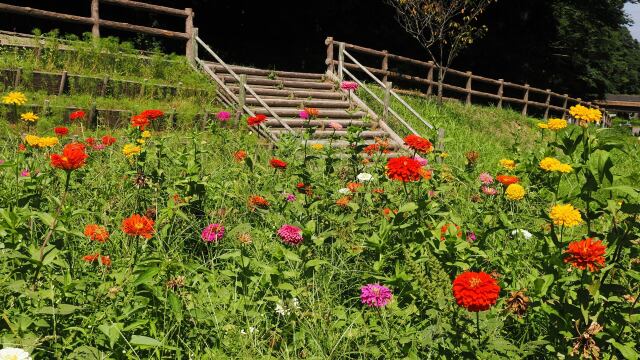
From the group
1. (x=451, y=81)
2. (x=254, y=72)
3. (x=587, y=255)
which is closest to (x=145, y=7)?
(x=254, y=72)

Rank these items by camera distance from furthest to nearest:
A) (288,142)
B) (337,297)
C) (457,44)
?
(457,44) < (288,142) < (337,297)

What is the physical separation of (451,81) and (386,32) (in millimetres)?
4323

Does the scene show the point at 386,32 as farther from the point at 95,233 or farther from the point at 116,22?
the point at 95,233

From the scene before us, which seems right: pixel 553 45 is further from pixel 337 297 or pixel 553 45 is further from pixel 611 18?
pixel 337 297

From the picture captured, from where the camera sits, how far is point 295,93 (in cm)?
1201

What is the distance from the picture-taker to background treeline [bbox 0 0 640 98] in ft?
58.3

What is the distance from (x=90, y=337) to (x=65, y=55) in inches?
342

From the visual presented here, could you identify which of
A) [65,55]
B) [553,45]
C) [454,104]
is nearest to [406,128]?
[454,104]

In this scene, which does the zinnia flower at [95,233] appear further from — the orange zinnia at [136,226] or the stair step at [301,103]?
the stair step at [301,103]

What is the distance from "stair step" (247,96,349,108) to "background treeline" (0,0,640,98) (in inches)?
145

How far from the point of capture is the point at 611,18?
28312mm

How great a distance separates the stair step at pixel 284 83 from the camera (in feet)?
37.2

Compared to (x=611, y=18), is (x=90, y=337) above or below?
below

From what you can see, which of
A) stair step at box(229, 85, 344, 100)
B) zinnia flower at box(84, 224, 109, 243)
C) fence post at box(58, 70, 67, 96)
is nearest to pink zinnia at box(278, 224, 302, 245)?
zinnia flower at box(84, 224, 109, 243)
